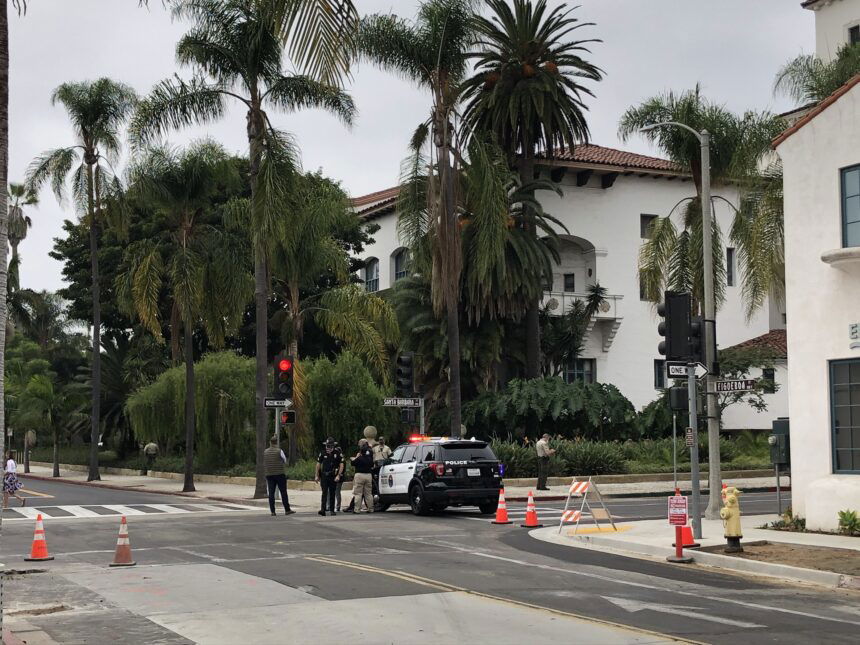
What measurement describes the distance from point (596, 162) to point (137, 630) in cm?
4056

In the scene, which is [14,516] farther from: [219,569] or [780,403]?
[780,403]

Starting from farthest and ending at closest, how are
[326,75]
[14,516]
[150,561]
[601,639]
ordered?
[14,516], [150,561], [601,639], [326,75]

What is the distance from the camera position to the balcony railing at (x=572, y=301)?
47719 millimetres

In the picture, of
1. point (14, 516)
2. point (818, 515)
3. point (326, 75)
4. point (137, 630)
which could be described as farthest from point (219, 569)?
point (14, 516)

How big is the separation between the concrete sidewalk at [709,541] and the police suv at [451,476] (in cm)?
306

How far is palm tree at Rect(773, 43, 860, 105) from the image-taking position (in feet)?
86.5

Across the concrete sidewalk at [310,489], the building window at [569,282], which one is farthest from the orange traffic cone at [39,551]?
the building window at [569,282]

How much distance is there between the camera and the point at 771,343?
48125 mm

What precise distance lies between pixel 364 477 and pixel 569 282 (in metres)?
26.3

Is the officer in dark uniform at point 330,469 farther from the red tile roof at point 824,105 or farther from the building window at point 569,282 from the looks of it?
the building window at point 569,282

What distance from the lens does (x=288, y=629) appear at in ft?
34.1

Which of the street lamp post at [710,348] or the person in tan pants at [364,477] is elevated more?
the street lamp post at [710,348]

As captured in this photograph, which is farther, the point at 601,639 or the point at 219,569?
the point at 219,569

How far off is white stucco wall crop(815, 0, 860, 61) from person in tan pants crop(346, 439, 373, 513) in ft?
117
